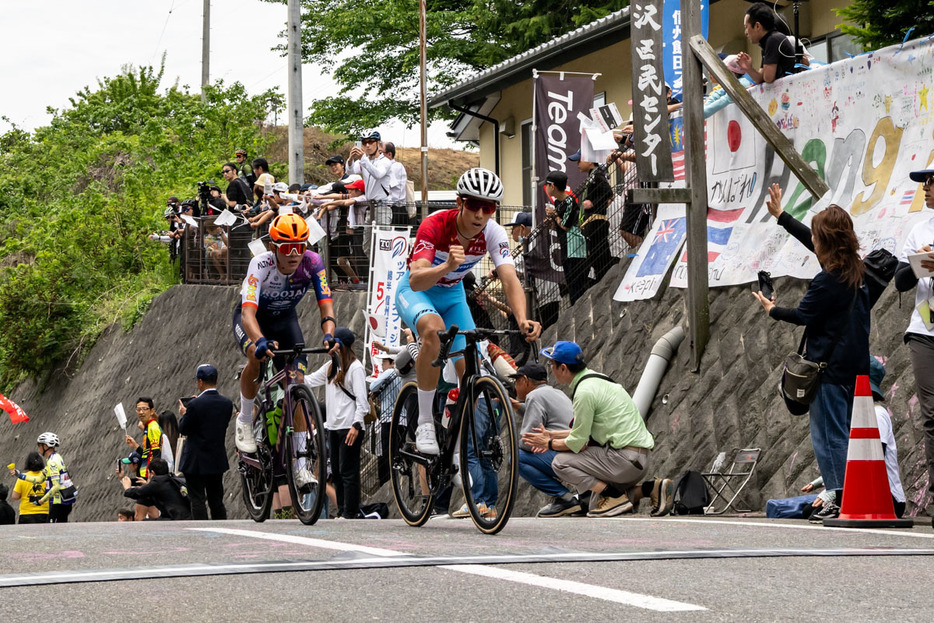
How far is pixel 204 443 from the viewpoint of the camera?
13.5m

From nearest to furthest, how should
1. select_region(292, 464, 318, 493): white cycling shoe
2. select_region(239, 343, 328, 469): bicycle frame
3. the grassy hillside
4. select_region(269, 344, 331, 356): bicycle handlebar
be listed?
1. select_region(292, 464, 318, 493): white cycling shoe
2. select_region(269, 344, 331, 356): bicycle handlebar
3. select_region(239, 343, 328, 469): bicycle frame
4. the grassy hillside

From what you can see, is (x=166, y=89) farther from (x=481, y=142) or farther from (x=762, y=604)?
(x=762, y=604)

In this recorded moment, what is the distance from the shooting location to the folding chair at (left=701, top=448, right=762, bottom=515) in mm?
10867

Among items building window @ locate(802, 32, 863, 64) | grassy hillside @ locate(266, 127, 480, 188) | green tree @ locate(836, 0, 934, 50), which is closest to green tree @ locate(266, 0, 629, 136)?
grassy hillside @ locate(266, 127, 480, 188)

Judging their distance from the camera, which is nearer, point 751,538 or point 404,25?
point 751,538

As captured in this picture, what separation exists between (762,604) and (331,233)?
16.6 meters

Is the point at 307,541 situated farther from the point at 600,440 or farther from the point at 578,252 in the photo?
the point at 578,252

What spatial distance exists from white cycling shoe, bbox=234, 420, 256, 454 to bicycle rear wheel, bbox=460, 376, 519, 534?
259 cm

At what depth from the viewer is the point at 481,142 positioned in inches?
1225

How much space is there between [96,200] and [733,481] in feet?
90.5

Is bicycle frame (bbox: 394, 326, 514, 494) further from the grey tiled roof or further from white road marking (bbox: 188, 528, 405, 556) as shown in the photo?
the grey tiled roof

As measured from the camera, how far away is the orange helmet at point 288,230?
940 centimetres

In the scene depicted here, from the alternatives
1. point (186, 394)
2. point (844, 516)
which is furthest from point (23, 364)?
point (844, 516)

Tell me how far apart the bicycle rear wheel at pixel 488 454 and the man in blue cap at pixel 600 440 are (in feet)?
10.3
